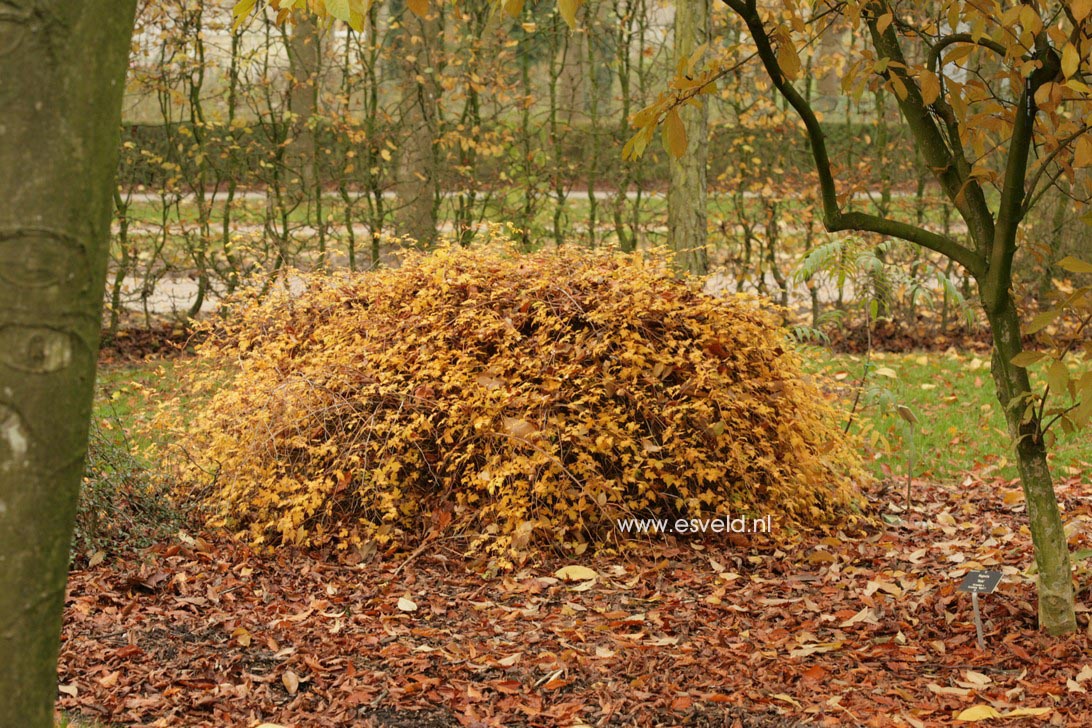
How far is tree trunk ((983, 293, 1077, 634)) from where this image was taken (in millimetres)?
3822

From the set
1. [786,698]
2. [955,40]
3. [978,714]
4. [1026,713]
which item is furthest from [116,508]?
[955,40]

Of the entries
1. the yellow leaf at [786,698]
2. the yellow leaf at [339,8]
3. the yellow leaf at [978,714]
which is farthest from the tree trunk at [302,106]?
the yellow leaf at [978,714]

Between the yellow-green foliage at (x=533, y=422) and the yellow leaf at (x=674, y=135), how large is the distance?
195 cm

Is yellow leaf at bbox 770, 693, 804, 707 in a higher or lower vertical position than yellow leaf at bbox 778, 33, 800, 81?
lower

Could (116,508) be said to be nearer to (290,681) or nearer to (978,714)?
(290,681)

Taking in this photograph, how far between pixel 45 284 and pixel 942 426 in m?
7.38

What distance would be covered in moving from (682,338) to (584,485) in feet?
3.39

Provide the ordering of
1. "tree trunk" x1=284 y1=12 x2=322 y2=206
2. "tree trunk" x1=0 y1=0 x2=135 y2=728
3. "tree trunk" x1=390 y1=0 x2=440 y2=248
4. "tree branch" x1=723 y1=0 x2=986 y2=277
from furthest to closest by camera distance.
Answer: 1. "tree trunk" x1=390 y1=0 x2=440 y2=248
2. "tree trunk" x1=284 y1=12 x2=322 y2=206
3. "tree branch" x1=723 y1=0 x2=986 y2=277
4. "tree trunk" x1=0 y1=0 x2=135 y2=728

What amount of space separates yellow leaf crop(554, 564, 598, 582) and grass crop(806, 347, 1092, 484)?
80.2 inches

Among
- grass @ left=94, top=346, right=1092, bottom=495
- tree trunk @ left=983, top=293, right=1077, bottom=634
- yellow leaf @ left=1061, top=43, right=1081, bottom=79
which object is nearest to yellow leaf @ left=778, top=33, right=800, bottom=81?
yellow leaf @ left=1061, top=43, right=1081, bottom=79

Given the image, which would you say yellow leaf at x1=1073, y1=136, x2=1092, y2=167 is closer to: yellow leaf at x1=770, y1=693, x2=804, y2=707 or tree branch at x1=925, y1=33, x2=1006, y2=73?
tree branch at x1=925, y1=33, x2=1006, y2=73

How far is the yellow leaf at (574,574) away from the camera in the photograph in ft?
15.8

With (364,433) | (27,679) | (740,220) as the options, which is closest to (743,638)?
(364,433)

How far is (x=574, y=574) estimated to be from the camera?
15.8 feet
